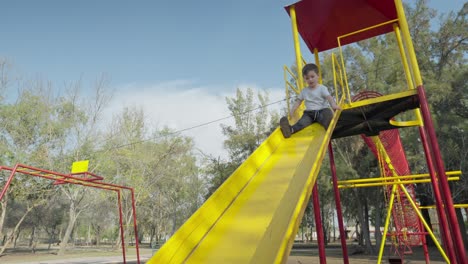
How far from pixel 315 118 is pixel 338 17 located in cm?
240

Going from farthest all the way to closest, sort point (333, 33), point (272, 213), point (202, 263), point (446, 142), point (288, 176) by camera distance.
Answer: point (446, 142) → point (333, 33) → point (288, 176) → point (272, 213) → point (202, 263)

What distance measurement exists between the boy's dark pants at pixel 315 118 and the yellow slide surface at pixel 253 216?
0.75 metres

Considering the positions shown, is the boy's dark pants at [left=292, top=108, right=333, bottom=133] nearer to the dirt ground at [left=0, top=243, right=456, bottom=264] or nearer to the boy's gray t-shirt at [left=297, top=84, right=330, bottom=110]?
the boy's gray t-shirt at [left=297, top=84, right=330, bottom=110]

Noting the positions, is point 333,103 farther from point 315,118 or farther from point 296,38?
point 296,38

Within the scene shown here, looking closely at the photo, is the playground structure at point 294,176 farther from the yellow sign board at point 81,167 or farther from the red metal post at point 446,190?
the yellow sign board at point 81,167

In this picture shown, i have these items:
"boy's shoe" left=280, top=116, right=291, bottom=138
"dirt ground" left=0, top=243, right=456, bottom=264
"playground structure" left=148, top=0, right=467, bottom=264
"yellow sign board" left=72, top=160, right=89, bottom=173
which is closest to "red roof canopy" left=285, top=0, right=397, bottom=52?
"playground structure" left=148, top=0, right=467, bottom=264

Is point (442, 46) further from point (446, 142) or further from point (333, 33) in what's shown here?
point (333, 33)

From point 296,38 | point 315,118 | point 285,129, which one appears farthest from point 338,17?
point 285,129

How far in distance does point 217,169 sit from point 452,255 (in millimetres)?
24783

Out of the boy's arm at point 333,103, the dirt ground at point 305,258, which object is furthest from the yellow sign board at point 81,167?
the dirt ground at point 305,258

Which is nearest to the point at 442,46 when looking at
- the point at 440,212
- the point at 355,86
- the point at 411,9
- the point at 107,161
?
the point at 411,9

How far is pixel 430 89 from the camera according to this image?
17.3 meters

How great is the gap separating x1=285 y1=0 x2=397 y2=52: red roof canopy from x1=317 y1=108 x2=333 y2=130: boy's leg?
2.14 metres

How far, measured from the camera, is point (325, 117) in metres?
4.78
